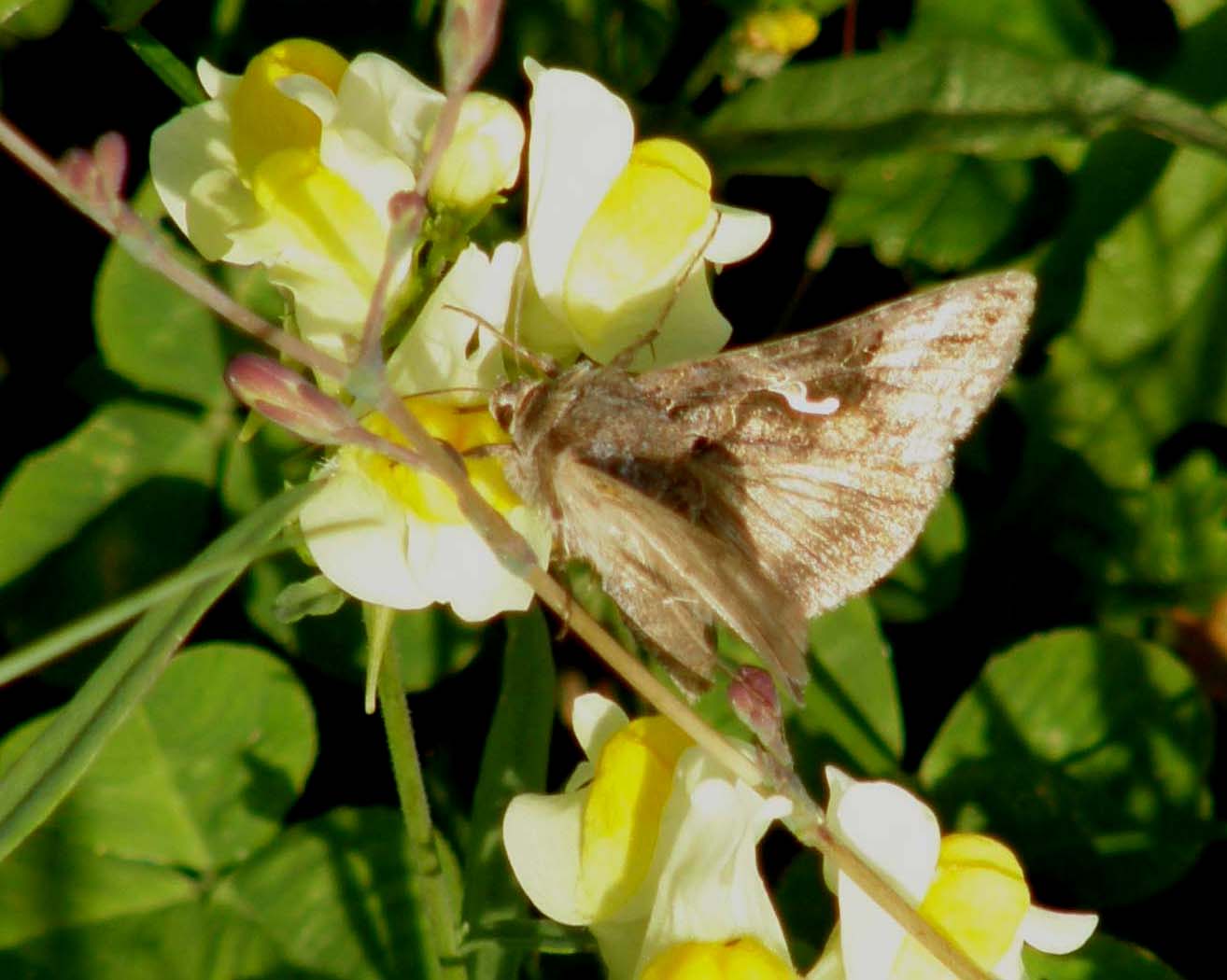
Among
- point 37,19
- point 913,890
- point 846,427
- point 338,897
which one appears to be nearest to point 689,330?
point 846,427

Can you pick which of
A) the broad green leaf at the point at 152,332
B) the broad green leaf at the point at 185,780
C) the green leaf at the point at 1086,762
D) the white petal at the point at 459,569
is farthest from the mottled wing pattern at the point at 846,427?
the broad green leaf at the point at 152,332

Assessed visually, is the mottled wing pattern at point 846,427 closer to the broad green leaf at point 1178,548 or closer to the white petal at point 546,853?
the white petal at point 546,853

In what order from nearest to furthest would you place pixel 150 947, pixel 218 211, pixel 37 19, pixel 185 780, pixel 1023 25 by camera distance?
1. pixel 218 211
2. pixel 150 947
3. pixel 185 780
4. pixel 37 19
5. pixel 1023 25

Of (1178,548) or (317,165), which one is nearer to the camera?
(317,165)

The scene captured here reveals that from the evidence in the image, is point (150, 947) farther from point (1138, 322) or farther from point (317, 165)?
point (1138, 322)

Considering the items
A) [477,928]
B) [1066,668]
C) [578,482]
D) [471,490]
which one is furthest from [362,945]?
[1066,668]

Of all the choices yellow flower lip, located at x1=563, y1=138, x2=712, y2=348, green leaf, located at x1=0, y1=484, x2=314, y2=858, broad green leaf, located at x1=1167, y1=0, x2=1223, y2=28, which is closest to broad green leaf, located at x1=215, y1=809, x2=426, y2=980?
green leaf, located at x1=0, y1=484, x2=314, y2=858
